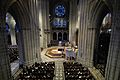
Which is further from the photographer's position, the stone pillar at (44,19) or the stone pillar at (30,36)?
the stone pillar at (44,19)

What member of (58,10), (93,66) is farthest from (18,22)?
(58,10)

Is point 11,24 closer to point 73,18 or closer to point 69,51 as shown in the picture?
point 73,18

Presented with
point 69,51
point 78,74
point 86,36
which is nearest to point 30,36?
point 69,51

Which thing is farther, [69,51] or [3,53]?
[69,51]

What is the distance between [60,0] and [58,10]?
3.45 metres

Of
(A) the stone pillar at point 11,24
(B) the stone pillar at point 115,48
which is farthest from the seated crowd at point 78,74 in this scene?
(A) the stone pillar at point 11,24

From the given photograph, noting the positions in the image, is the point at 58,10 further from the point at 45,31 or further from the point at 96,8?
the point at 96,8

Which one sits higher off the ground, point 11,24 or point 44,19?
point 44,19

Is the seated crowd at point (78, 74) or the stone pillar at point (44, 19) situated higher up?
the stone pillar at point (44, 19)

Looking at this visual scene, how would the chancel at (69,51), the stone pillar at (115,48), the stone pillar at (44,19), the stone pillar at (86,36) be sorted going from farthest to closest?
the stone pillar at (44,19) < the stone pillar at (86,36) < the chancel at (69,51) < the stone pillar at (115,48)

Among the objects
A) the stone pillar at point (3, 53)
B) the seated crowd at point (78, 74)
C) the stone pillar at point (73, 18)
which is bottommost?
the seated crowd at point (78, 74)

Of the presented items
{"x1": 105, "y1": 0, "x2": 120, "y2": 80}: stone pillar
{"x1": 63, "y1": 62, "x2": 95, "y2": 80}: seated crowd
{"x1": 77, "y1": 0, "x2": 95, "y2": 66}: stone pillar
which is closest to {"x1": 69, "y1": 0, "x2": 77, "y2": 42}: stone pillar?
{"x1": 77, "y1": 0, "x2": 95, "y2": 66}: stone pillar

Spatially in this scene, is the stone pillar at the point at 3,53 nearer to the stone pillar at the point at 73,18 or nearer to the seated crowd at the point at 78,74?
the seated crowd at the point at 78,74

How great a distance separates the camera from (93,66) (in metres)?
14.6
